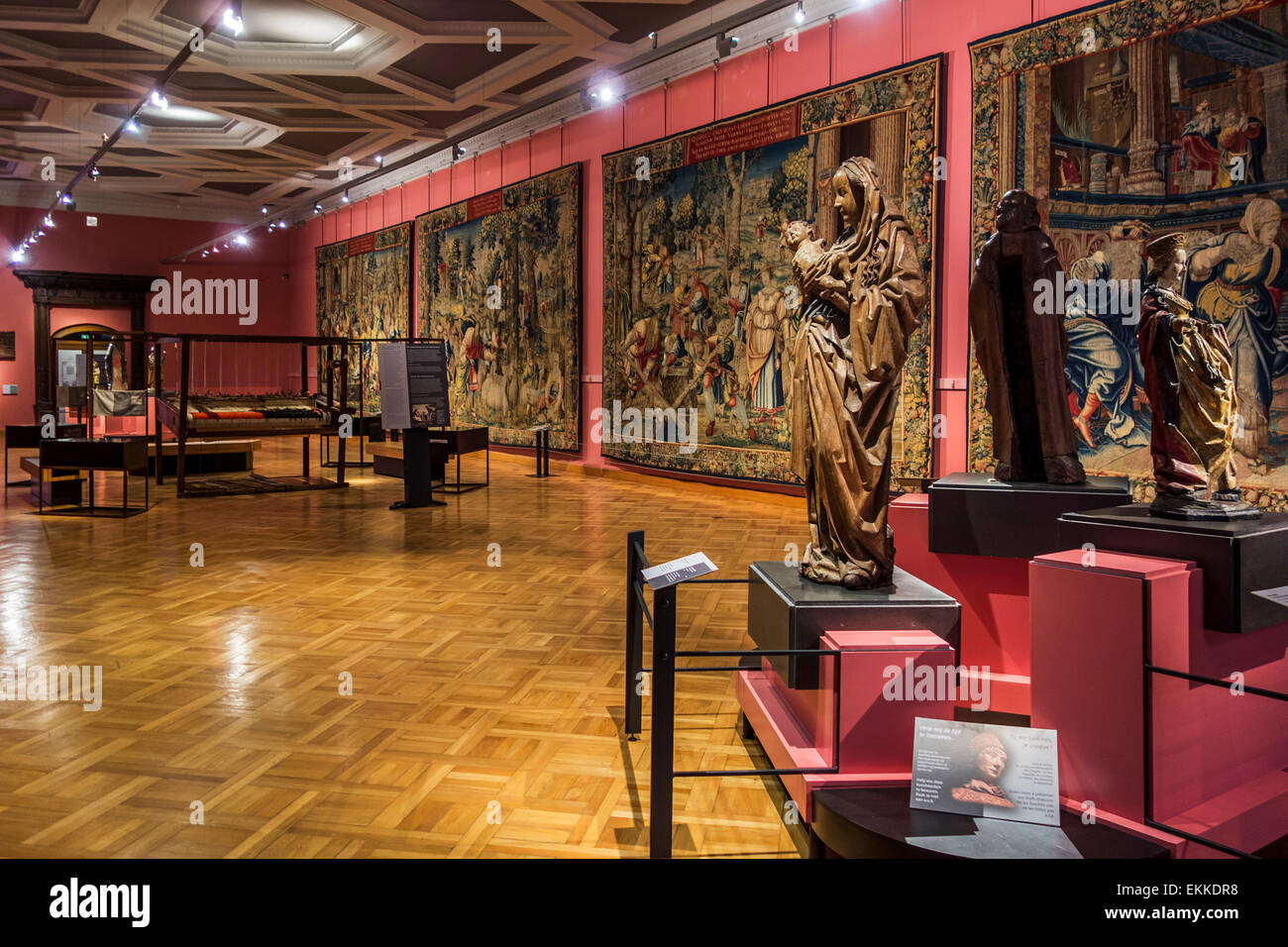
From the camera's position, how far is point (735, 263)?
40.4ft

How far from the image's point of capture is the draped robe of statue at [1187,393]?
3898 millimetres

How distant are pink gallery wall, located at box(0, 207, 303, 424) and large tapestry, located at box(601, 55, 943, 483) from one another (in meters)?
13.9

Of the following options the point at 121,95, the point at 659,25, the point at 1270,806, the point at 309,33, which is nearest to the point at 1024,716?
the point at 1270,806

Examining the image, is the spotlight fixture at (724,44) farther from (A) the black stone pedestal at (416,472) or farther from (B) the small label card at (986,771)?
(B) the small label card at (986,771)

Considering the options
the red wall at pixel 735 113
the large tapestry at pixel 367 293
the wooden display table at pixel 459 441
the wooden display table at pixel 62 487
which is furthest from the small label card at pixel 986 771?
the large tapestry at pixel 367 293

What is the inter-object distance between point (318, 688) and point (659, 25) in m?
11.3

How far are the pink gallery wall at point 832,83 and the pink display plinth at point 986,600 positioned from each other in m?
4.80

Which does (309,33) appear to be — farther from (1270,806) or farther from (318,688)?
(1270,806)

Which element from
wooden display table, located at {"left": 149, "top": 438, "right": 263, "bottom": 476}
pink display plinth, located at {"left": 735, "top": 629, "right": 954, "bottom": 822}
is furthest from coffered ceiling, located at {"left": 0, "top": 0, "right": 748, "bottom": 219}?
pink display plinth, located at {"left": 735, "top": 629, "right": 954, "bottom": 822}

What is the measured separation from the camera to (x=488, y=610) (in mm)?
6332

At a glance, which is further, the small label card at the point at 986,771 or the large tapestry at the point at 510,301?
the large tapestry at the point at 510,301

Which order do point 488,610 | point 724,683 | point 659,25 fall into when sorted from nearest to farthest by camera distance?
point 724,683
point 488,610
point 659,25

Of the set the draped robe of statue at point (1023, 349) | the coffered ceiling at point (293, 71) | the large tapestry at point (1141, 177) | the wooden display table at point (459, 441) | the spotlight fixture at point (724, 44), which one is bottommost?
the wooden display table at point (459, 441)

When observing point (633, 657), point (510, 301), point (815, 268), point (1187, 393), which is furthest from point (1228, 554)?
point (510, 301)
